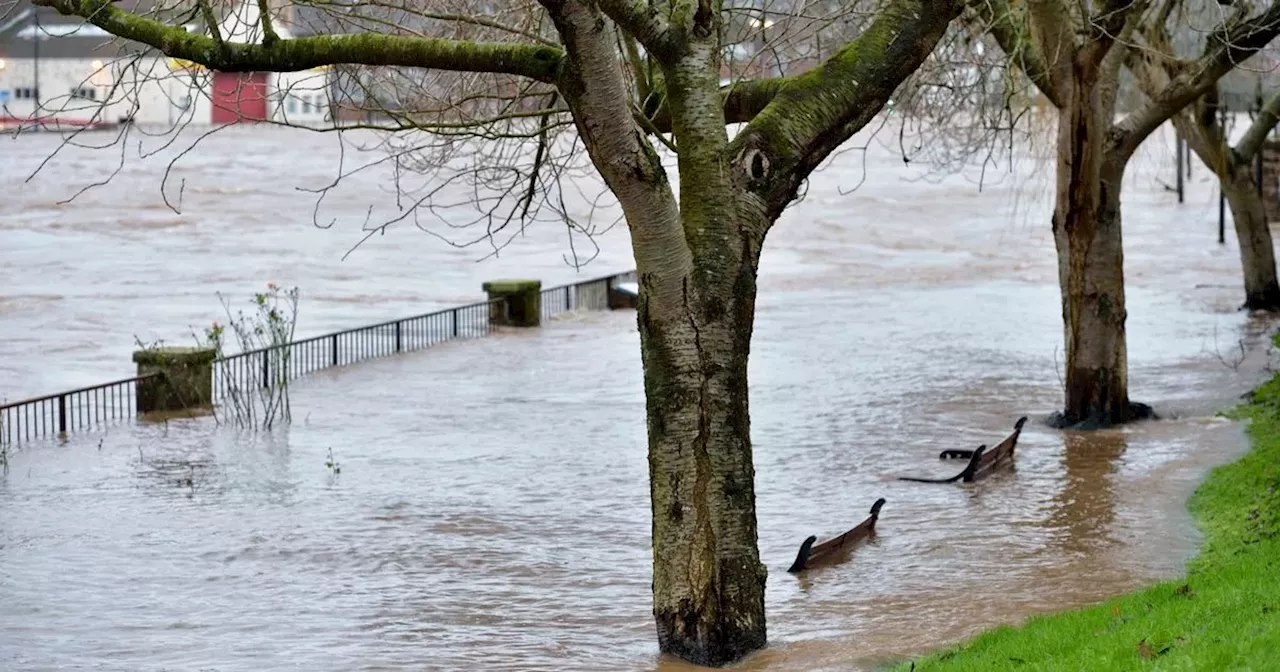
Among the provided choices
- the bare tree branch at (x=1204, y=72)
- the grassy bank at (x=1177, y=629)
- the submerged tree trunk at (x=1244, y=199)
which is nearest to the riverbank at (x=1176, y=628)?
the grassy bank at (x=1177, y=629)

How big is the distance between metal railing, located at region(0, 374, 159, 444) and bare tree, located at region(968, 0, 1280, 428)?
11.4 meters

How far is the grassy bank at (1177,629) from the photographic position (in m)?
7.48

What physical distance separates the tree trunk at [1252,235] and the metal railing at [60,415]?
18.8 meters

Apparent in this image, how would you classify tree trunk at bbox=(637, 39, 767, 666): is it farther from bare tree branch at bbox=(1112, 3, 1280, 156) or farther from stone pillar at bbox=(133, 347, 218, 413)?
stone pillar at bbox=(133, 347, 218, 413)

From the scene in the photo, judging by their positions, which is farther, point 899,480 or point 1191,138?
point 1191,138

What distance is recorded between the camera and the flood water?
1155 cm

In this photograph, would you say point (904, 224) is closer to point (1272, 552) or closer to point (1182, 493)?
point (1182, 493)

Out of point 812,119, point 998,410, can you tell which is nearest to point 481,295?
point 998,410

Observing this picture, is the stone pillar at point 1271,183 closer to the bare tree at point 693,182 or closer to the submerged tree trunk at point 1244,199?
the submerged tree trunk at point 1244,199

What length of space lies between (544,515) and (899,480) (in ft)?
12.6

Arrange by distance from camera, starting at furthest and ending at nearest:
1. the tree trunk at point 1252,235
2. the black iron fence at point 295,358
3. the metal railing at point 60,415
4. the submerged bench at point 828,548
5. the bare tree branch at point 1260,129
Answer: the tree trunk at point 1252,235 < the bare tree branch at point 1260,129 < the black iron fence at point 295,358 < the metal railing at point 60,415 < the submerged bench at point 828,548

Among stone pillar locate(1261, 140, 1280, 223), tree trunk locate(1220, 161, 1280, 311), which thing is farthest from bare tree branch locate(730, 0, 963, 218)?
stone pillar locate(1261, 140, 1280, 223)

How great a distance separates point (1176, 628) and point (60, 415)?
15.5 metres

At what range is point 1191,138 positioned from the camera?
2956 centimetres
